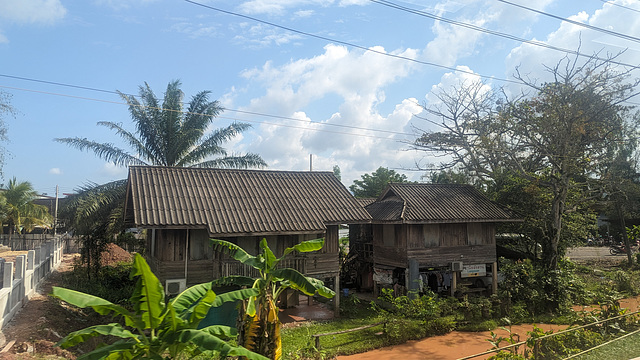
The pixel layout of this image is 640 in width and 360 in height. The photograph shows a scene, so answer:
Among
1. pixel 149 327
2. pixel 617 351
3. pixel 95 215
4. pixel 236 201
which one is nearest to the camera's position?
pixel 149 327

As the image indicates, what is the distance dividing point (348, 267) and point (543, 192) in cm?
1006

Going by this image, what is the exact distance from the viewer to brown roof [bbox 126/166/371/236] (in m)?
12.4

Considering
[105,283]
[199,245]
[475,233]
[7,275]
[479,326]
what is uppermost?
[475,233]

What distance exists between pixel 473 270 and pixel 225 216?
10.8 meters

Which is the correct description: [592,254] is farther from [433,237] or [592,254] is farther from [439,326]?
[439,326]

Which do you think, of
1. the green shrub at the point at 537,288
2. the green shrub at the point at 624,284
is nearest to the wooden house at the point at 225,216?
the green shrub at the point at 537,288

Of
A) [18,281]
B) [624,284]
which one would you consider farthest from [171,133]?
[624,284]

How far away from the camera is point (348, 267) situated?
21391mm

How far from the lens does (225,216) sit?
513 inches

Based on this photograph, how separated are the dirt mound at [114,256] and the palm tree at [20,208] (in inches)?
334

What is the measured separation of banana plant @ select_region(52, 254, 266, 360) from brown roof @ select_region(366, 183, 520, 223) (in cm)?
1064

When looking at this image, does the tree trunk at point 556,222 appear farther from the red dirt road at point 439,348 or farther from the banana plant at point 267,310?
the banana plant at point 267,310

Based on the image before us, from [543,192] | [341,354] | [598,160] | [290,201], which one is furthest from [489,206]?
[341,354]

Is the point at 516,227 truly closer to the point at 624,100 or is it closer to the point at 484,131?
the point at 484,131
